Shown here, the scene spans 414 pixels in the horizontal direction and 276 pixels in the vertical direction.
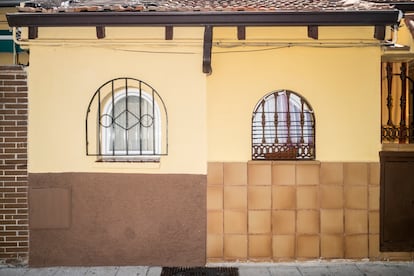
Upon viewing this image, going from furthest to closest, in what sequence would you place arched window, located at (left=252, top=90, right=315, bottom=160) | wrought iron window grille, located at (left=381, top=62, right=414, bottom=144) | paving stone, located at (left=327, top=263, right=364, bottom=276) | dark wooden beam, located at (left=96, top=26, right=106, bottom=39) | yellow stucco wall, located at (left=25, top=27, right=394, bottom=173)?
1. wrought iron window grille, located at (left=381, top=62, right=414, bottom=144)
2. arched window, located at (left=252, top=90, right=315, bottom=160)
3. yellow stucco wall, located at (left=25, top=27, right=394, bottom=173)
4. dark wooden beam, located at (left=96, top=26, right=106, bottom=39)
5. paving stone, located at (left=327, top=263, right=364, bottom=276)

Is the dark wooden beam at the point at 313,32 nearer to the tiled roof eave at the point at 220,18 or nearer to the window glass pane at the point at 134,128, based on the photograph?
the tiled roof eave at the point at 220,18

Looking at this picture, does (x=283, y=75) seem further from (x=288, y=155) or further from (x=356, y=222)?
(x=356, y=222)

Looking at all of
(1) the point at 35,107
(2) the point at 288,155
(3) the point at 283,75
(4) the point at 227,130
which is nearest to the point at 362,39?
(3) the point at 283,75

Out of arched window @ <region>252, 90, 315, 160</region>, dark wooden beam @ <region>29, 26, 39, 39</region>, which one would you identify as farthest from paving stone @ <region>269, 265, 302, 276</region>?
dark wooden beam @ <region>29, 26, 39, 39</region>

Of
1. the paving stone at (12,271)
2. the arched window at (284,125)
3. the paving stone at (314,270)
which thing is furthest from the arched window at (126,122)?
the paving stone at (314,270)

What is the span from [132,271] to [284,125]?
2933mm

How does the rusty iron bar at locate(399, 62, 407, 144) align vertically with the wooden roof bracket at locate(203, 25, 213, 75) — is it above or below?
below

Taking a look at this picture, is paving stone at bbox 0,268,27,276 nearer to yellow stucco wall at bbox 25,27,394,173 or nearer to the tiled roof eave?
yellow stucco wall at bbox 25,27,394,173

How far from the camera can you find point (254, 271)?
5.04m

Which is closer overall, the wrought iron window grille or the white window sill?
the white window sill

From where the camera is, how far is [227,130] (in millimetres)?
5250

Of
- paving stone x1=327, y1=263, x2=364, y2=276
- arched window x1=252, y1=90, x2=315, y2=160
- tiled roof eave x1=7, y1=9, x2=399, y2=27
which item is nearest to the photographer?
tiled roof eave x1=7, y1=9, x2=399, y2=27

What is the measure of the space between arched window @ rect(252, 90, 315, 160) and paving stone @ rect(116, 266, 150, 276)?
86.6 inches

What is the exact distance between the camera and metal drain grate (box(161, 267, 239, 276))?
5.00 m
